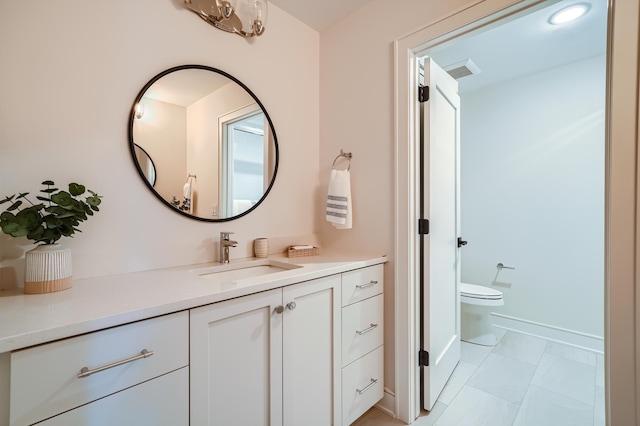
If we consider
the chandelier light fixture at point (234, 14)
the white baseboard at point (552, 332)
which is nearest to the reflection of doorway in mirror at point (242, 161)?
the chandelier light fixture at point (234, 14)

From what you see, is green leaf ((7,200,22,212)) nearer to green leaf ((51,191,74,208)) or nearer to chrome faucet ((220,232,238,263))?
green leaf ((51,191,74,208))

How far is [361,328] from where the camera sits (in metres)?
1.47

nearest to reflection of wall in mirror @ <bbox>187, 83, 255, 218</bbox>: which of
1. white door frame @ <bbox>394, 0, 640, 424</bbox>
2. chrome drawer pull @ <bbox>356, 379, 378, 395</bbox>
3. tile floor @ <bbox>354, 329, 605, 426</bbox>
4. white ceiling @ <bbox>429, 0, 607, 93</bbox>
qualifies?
chrome drawer pull @ <bbox>356, 379, 378, 395</bbox>

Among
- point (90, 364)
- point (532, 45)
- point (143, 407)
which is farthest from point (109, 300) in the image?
point (532, 45)

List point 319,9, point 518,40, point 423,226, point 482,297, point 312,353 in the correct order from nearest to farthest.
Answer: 1. point 312,353
2. point 423,226
3. point 319,9
4. point 518,40
5. point 482,297

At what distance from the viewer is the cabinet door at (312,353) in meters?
1.13

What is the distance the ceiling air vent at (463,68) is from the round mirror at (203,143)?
71.0 inches

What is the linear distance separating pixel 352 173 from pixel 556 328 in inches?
95.1

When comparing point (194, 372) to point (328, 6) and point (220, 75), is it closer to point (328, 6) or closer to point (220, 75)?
point (220, 75)

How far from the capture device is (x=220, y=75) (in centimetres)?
153

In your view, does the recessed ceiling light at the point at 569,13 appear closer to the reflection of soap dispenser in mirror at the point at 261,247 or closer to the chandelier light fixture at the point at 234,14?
the chandelier light fixture at the point at 234,14

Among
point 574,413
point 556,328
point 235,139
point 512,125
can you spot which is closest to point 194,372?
point 235,139

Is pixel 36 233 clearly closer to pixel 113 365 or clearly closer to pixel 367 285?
pixel 113 365

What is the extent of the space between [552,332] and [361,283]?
→ 7.40 feet
